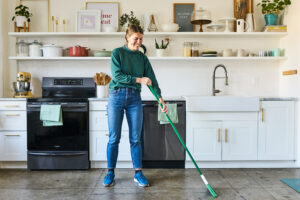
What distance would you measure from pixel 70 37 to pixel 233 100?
229cm

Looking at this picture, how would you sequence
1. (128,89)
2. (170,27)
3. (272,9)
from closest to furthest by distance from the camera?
(128,89) → (272,9) → (170,27)

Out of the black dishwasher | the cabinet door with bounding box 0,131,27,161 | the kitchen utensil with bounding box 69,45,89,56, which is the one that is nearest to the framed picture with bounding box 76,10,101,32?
the kitchen utensil with bounding box 69,45,89,56

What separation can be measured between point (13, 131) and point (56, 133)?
52 cm

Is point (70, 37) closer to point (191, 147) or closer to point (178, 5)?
point (178, 5)

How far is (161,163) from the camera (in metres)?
3.32

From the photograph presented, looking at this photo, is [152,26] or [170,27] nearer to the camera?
[170,27]

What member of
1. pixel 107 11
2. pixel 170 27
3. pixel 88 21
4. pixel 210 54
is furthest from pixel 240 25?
pixel 88 21

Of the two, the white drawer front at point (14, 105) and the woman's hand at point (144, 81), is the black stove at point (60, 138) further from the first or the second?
the woman's hand at point (144, 81)

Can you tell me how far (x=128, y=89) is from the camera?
2.59 m

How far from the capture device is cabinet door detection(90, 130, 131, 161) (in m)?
3.30

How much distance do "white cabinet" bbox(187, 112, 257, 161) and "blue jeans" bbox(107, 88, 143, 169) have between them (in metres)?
0.83

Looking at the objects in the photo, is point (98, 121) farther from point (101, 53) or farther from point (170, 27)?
point (170, 27)

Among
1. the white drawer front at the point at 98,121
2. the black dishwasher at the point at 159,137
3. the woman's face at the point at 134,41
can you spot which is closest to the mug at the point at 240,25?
the black dishwasher at the point at 159,137

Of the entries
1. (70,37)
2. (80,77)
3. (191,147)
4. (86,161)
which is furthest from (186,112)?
(70,37)
